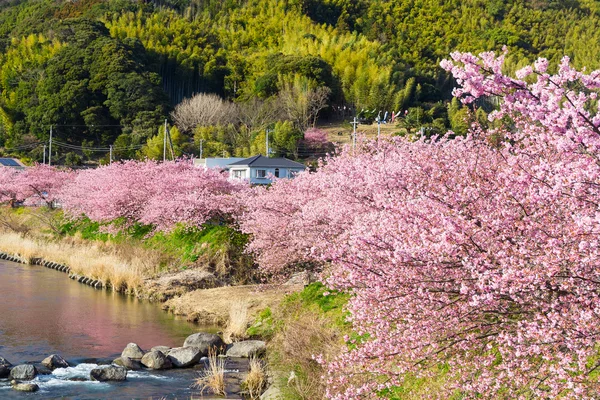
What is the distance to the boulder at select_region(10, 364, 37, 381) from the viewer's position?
12117 mm

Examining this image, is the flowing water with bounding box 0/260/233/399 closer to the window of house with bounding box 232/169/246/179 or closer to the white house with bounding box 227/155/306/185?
the white house with bounding box 227/155/306/185

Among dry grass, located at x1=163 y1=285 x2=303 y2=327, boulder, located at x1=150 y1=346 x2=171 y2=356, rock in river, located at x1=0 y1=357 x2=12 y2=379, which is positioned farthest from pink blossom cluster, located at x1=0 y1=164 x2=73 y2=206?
rock in river, located at x1=0 y1=357 x2=12 y2=379

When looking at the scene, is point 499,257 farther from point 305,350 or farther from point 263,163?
point 263,163

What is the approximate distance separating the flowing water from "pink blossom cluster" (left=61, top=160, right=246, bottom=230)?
14.1ft

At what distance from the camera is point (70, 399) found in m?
11.2

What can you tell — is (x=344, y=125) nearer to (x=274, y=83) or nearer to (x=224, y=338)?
(x=274, y=83)

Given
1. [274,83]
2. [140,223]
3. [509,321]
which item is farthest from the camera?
[274,83]

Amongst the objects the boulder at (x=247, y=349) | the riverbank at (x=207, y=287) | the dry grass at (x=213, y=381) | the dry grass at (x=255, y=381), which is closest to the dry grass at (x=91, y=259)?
the riverbank at (x=207, y=287)

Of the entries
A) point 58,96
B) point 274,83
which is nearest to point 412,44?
point 274,83

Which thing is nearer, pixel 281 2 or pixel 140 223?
pixel 140 223

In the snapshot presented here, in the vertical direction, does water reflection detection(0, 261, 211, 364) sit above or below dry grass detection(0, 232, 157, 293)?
above

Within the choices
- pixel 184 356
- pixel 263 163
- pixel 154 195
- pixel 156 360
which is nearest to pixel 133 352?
pixel 156 360

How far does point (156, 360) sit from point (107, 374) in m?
1.08

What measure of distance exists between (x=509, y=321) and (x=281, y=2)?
368 feet
